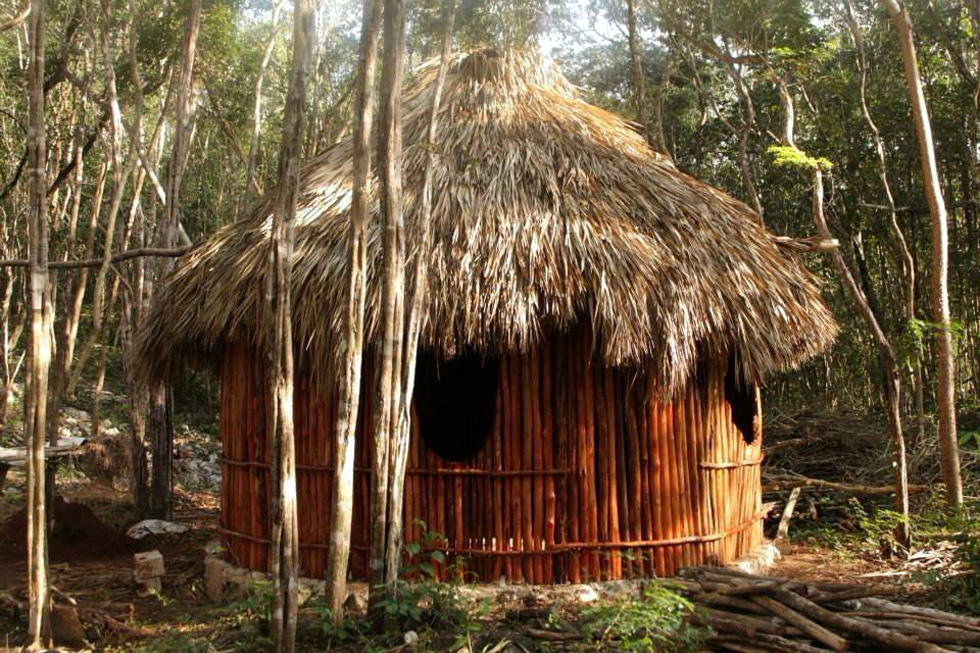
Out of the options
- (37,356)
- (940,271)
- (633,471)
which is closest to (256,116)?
(37,356)

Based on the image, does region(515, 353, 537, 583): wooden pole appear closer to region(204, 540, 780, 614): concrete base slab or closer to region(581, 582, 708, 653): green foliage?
region(204, 540, 780, 614): concrete base slab

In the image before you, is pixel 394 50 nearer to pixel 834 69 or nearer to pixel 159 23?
pixel 159 23

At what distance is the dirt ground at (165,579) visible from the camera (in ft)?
17.0

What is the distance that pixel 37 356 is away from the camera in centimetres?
468

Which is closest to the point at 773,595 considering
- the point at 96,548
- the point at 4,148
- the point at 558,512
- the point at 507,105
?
the point at 558,512

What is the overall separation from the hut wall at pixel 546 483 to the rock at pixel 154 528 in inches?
112

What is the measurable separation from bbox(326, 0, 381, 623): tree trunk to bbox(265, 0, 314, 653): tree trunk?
1.11 ft

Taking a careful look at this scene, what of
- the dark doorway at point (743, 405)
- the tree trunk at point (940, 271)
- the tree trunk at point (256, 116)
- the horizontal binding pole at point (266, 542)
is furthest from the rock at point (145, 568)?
the tree trunk at point (940, 271)

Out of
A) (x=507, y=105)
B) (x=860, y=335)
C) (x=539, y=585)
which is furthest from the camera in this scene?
(x=860, y=335)

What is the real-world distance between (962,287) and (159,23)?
1124 cm

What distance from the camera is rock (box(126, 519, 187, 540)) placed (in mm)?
8797

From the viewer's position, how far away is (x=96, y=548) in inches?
320

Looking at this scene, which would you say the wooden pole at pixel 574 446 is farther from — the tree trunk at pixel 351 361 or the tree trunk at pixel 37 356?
the tree trunk at pixel 37 356

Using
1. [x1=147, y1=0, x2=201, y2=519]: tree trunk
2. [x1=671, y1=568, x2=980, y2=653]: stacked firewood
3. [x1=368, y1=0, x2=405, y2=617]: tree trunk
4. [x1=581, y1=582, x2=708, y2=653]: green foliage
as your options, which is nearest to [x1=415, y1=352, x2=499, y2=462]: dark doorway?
[x1=368, y1=0, x2=405, y2=617]: tree trunk
